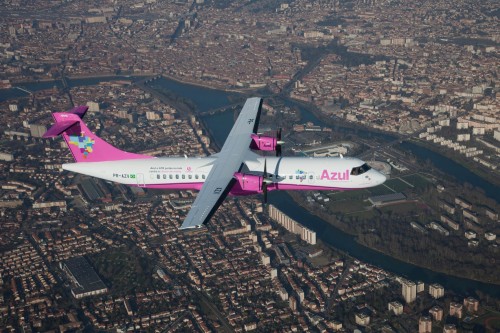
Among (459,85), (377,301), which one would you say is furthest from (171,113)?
(377,301)

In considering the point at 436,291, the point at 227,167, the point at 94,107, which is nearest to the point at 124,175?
the point at 227,167

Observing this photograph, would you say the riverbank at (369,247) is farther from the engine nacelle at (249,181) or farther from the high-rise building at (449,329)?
the engine nacelle at (249,181)

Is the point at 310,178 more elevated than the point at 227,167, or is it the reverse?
the point at 227,167

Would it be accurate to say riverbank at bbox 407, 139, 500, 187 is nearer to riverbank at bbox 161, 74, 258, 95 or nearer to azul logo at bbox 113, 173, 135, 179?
riverbank at bbox 161, 74, 258, 95

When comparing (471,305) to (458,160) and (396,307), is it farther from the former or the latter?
(458,160)

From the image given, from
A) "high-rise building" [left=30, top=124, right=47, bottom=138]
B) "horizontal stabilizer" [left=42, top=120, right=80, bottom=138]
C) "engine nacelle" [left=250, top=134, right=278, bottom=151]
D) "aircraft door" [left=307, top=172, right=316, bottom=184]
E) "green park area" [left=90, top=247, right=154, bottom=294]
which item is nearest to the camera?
"aircraft door" [left=307, top=172, right=316, bottom=184]

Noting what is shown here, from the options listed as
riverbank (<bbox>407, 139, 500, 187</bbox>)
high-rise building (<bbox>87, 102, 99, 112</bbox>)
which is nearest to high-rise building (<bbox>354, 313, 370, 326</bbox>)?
riverbank (<bbox>407, 139, 500, 187</bbox>)

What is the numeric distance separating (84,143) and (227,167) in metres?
15.9

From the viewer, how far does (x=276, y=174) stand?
67.1m

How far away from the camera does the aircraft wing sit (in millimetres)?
55531

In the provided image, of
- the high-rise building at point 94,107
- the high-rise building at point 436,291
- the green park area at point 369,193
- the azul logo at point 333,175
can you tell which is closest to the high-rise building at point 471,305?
the high-rise building at point 436,291

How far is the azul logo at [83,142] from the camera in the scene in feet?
232

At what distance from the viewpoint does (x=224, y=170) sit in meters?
64.5

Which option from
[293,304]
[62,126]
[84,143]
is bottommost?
[293,304]
